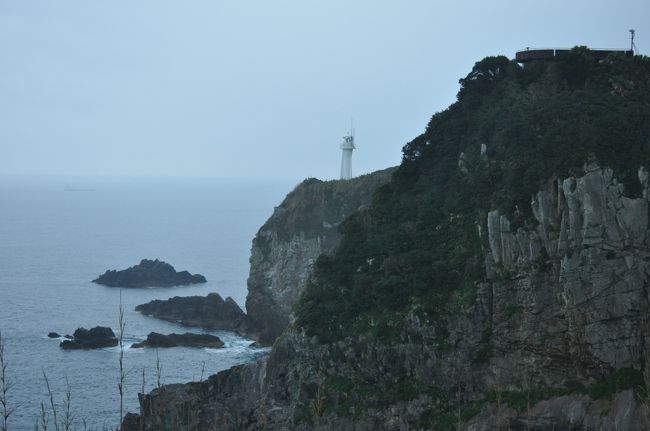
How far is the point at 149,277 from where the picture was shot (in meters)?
93.6

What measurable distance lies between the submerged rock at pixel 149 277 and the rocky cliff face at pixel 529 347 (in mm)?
58165

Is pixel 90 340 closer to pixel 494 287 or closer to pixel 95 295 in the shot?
pixel 95 295

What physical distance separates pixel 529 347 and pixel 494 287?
2.69m

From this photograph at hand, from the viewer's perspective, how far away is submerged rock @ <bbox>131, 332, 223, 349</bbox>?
6316 cm

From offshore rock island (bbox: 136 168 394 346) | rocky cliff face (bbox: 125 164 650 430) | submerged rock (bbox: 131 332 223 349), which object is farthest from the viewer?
offshore rock island (bbox: 136 168 394 346)

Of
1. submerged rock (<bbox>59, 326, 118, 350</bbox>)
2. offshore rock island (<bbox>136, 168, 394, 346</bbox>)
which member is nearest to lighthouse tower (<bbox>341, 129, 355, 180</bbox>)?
offshore rock island (<bbox>136, 168, 394, 346</bbox>)

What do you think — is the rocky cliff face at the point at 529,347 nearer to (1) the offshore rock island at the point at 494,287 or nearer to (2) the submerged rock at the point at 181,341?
(1) the offshore rock island at the point at 494,287

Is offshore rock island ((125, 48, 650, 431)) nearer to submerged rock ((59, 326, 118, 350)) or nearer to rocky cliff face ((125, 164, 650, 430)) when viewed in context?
rocky cliff face ((125, 164, 650, 430))

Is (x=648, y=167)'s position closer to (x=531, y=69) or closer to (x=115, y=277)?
(x=531, y=69)

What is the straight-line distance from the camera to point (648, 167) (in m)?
31.0

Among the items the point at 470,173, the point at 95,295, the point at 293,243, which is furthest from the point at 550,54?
the point at 95,295

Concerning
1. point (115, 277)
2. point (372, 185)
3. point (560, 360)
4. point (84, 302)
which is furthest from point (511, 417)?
point (115, 277)

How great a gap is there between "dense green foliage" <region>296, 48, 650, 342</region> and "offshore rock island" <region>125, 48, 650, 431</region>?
10 centimetres

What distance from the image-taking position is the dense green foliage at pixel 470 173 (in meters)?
33.5
